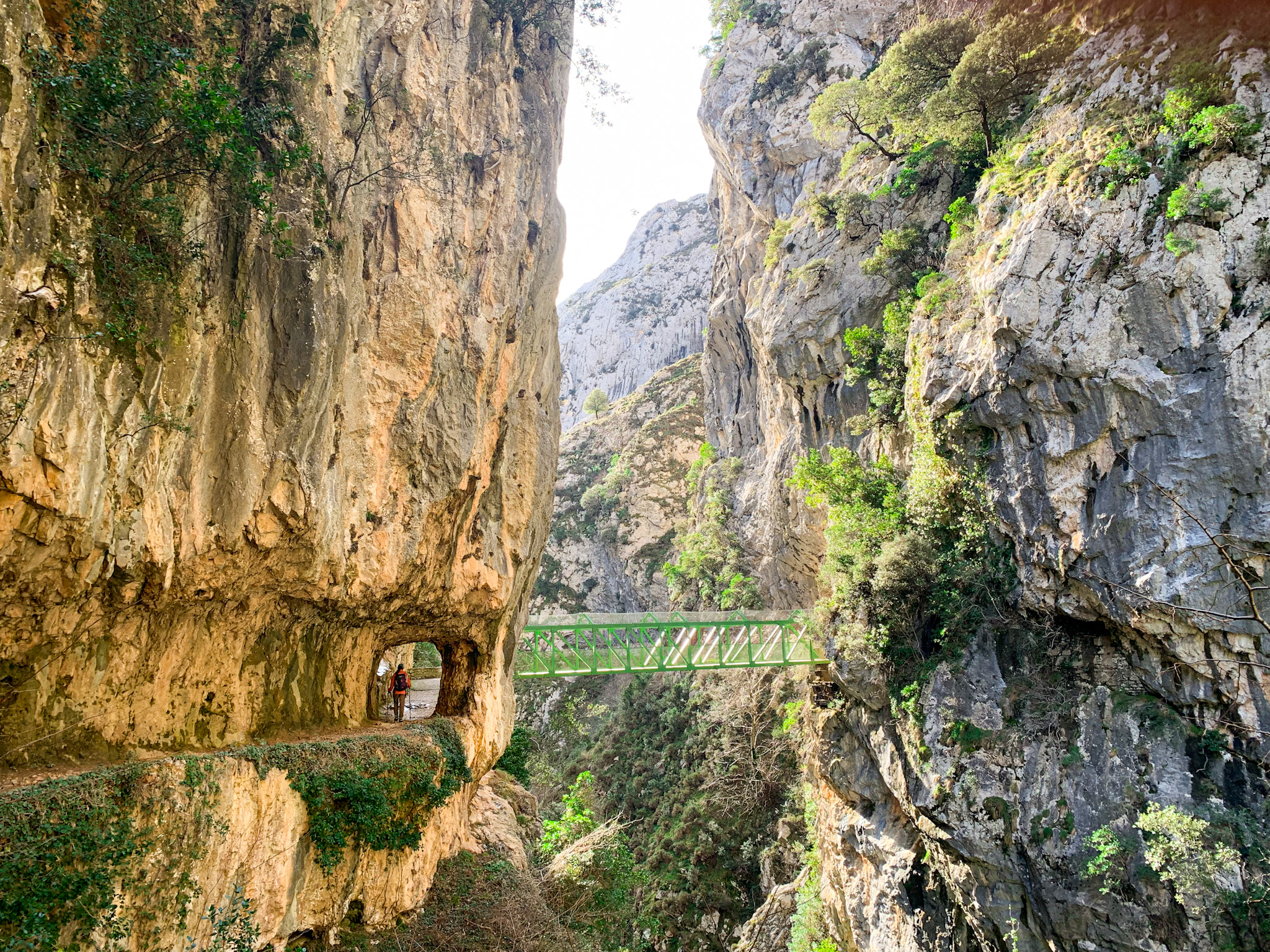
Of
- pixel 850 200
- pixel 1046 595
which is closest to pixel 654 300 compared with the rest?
pixel 850 200

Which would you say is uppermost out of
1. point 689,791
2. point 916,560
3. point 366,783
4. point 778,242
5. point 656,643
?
point 778,242

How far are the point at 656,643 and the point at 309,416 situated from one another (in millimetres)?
11505

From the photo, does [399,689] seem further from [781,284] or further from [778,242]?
[778,242]

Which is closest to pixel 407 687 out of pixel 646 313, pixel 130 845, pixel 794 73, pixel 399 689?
pixel 399 689

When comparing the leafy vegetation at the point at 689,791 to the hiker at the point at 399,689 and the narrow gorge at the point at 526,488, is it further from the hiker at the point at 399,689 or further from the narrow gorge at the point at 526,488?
the hiker at the point at 399,689

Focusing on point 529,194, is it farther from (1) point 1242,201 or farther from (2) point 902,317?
(1) point 1242,201

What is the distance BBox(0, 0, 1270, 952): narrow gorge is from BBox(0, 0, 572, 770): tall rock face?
0.05 meters

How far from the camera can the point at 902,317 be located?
18.7 metres

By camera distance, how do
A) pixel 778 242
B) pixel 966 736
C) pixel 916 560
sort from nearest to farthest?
pixel 966 736 < pixel 916 560 < pixel 778 242

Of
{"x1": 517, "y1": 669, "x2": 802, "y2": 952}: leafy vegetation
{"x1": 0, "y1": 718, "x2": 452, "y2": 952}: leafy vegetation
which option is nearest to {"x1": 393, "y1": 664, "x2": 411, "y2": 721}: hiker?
{"x1": 0, "y1": 718, "x2": 452, "y2": 952}: leafy vegetation

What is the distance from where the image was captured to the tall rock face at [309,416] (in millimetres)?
6086

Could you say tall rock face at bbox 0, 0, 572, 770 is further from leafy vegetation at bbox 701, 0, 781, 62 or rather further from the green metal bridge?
leafy vegetation at bbox 701, 0, 781, 62

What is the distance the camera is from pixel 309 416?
346 inches

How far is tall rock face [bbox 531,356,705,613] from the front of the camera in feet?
132
